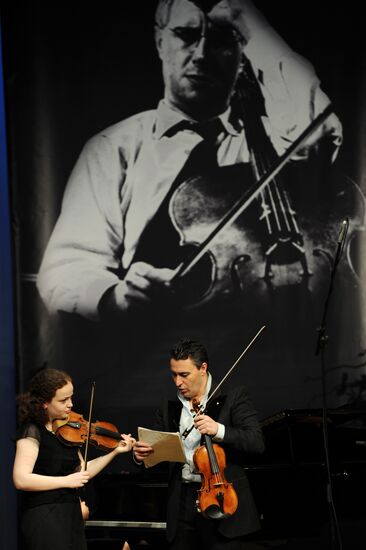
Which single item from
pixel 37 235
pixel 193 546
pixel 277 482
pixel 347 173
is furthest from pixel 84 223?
pixel 193 546

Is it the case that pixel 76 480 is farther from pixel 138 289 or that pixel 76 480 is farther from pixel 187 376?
pixel 138 289

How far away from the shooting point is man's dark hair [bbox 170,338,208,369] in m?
3.72

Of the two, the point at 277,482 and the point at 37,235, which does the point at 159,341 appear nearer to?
the point at 37,235

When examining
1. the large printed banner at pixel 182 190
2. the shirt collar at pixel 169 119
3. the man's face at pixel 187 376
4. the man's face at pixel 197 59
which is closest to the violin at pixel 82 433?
the man's face at pixel 187 376

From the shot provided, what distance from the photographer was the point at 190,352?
3.73 meters

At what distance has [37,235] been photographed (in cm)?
568

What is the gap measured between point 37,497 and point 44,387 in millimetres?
479

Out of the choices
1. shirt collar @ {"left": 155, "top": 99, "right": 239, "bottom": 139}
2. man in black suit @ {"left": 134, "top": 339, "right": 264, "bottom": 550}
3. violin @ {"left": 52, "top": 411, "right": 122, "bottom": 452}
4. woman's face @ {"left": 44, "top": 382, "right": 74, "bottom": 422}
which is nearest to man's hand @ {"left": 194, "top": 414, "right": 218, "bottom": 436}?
man in black suit @ {"left": 134, "top": 339, "right": 264, "bottom": 550}

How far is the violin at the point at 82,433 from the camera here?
368 cm

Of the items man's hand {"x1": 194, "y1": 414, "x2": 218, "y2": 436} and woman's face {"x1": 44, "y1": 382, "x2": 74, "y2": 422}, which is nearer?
man's hand {"x1": 194, "y1": 414, "x2": 218, "y2": 436}

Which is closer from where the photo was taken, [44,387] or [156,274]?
[44,387]

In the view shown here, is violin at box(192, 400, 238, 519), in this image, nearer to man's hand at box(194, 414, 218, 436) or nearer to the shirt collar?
man's hand at box(194, 414, 218, 436)

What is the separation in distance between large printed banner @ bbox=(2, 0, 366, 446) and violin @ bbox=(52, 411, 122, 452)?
68.4 inches

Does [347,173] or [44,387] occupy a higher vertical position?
[347,173]
